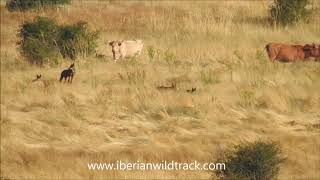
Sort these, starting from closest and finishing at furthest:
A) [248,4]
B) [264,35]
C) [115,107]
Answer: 1. [115,107]
2. [264,35]
3. [248,4]

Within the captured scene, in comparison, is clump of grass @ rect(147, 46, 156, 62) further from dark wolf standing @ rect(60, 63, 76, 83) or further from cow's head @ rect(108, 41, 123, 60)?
dark wolf standing @ rect(60, 63, 76, 83)

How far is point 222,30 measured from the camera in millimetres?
13906

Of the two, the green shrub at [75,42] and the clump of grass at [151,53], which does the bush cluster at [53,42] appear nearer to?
the green shrub at [75,42]

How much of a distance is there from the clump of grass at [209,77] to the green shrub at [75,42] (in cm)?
281

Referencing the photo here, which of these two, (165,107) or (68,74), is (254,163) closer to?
(165,107)

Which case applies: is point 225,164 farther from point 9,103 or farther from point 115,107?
point 9,103

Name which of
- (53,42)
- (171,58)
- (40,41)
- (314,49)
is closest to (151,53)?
(171,58)

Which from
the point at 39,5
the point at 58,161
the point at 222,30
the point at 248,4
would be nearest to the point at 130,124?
the point at 58,161

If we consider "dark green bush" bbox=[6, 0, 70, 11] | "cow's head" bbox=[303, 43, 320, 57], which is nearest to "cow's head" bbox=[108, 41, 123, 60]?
"cow's head" bbox=[303, 43, 320, 57]

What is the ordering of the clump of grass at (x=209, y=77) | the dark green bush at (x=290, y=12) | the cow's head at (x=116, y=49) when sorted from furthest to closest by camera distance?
the dark green bush at (x=290, y=12) → the cow's head at (x=116, y=49) → the clump of grass at (x=209, y=77)

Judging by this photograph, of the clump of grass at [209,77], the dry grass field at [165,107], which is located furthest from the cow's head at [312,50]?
the clump of grass at [209,77]

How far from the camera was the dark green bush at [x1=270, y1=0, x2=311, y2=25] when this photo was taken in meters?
14.7

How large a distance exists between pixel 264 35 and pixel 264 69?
2.81m

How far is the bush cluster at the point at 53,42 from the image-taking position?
12070 millimetres
